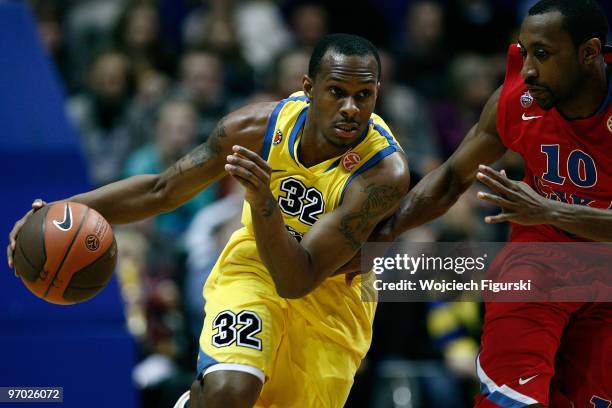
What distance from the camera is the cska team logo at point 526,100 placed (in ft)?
17.9

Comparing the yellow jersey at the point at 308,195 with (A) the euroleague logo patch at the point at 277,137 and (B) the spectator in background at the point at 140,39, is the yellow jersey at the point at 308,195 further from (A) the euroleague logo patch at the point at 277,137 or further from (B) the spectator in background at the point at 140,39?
(B) the spectator in background at the point at 140,39

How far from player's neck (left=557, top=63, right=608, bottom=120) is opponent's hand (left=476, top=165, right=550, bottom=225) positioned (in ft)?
2.01

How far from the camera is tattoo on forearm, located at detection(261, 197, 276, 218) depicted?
5094 millimetres

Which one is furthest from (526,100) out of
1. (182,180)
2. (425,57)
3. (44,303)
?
(425,57)

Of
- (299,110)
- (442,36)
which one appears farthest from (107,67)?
(299,110)

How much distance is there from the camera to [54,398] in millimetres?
6355

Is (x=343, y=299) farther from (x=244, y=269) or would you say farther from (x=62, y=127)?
(x=62, y=127)

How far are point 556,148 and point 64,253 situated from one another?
2.39m

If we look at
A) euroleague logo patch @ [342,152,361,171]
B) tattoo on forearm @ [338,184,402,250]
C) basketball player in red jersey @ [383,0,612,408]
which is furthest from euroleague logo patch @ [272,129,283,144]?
basketball player in red jersey @ [383,0,612,408]

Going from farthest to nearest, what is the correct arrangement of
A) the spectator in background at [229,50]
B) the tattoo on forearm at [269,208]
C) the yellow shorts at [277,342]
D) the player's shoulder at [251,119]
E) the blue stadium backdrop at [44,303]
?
1. the spectator in background at [229,50]
2. the blue stadium backdrop at [44,303]
3. the player's shoulder at [251,119]
4. the yellow shorts at [277,342]
5. the tattoo on forearm at [269,208]

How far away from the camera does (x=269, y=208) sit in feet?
16.7

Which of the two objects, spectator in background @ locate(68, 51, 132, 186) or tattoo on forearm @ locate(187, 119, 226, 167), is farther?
spectator in background @ locate(68, 51, 132, 186)

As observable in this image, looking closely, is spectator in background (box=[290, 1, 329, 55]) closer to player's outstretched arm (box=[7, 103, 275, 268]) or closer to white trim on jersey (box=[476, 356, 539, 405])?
player's outstretched arm (box=[7, 103, 275, 268])

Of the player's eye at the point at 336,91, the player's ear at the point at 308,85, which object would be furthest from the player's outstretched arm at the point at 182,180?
the player's eye at the point at 336,91
